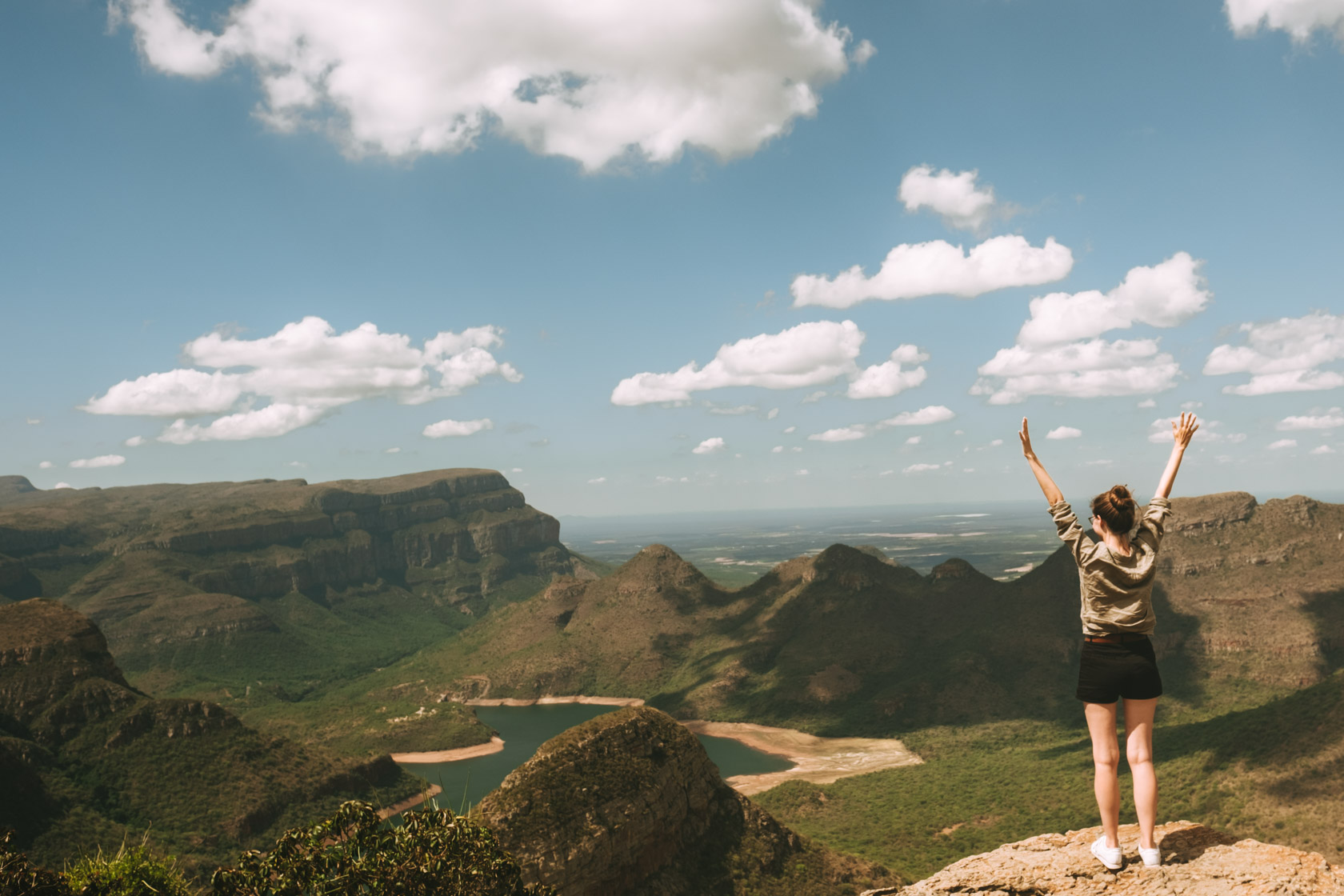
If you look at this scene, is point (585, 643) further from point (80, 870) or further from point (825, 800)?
point (80, 870)

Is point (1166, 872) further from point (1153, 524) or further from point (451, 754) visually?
point (451, 754)

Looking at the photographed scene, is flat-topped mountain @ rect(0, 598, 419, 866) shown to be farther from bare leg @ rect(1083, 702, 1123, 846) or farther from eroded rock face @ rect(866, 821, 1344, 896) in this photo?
bare leg @ rect(1083, 702, 1123, 846)

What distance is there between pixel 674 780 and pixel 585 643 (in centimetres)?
12682

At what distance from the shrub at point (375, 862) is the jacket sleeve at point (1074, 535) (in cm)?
1427

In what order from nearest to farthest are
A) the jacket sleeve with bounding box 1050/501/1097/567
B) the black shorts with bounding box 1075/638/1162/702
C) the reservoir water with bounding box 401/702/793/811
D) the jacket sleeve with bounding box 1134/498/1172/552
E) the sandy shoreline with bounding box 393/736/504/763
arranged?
1. the black shorts with bounding box 1075/638/1162/702
2. the jacket sleeve with bounding box 1134/498/1172/552
3. the jacket sleeve with bounding box 1050/501/1097/567
4. the reservoir water with bounding box 401/702/793/811
5. the sandy shoreline with bounding box 393/736/504/763

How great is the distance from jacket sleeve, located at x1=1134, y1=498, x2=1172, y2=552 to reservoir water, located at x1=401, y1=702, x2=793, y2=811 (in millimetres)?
91170

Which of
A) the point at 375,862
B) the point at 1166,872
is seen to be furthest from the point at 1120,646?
the point at 375,862

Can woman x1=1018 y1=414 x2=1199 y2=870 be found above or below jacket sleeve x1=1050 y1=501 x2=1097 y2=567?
below

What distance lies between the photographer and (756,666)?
14862 cm

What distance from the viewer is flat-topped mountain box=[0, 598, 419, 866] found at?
66062 mm

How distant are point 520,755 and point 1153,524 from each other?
129551 millimetres

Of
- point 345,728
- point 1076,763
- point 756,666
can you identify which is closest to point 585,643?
point 756,666

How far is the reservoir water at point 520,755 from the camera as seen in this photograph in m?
110

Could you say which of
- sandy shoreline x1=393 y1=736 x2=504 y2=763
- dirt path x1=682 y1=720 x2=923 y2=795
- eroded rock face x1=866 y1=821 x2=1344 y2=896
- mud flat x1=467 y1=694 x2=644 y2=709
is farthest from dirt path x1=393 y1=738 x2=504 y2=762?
eroded rock face x1=866 y1=821 x2=1344 y2=896
